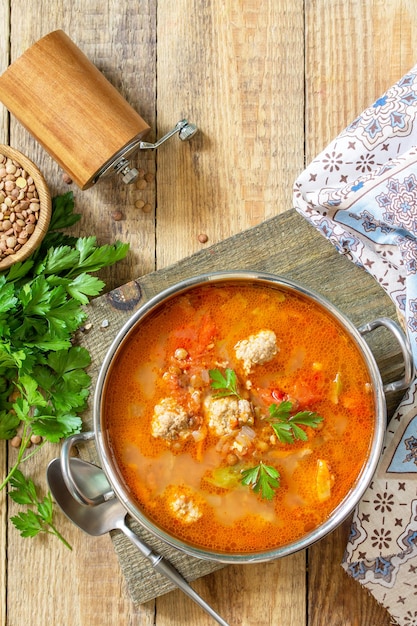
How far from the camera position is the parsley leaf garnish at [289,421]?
6.10ft

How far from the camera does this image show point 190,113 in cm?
235

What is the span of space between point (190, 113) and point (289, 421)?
1109 mm

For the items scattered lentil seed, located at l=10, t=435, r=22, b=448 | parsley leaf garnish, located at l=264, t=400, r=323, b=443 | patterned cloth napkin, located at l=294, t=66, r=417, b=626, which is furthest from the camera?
scattered lentil seed, located at l=10, t=435, r=22, b=448

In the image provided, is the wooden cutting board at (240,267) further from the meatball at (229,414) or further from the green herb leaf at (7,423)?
the meatball at (229,414)

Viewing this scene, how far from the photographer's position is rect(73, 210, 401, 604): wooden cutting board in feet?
6.91

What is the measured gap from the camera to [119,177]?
91.4 inches

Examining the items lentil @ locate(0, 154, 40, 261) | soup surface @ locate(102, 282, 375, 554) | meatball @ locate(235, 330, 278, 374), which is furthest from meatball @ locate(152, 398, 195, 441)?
lentil @ locate(0, 154, 40, 261)

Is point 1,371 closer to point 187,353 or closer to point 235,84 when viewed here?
point 187,353

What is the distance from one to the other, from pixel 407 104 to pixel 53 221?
115 cm

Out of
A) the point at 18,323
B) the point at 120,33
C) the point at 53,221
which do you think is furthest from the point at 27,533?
the point at 120,33

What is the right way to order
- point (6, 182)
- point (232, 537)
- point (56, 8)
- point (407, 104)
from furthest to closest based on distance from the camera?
point (56, 8), point (6, 182), point (407, 104), point (232, 537)

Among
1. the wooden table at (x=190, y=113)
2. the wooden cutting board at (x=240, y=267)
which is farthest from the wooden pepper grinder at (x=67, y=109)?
the wooden cutting board at (x=240, y=267)

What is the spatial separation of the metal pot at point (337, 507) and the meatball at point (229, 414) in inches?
12.1

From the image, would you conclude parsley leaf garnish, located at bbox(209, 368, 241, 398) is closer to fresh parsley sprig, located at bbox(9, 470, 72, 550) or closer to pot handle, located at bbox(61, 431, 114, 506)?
pot handle, located at bbox(61, 431, 114, 506)
